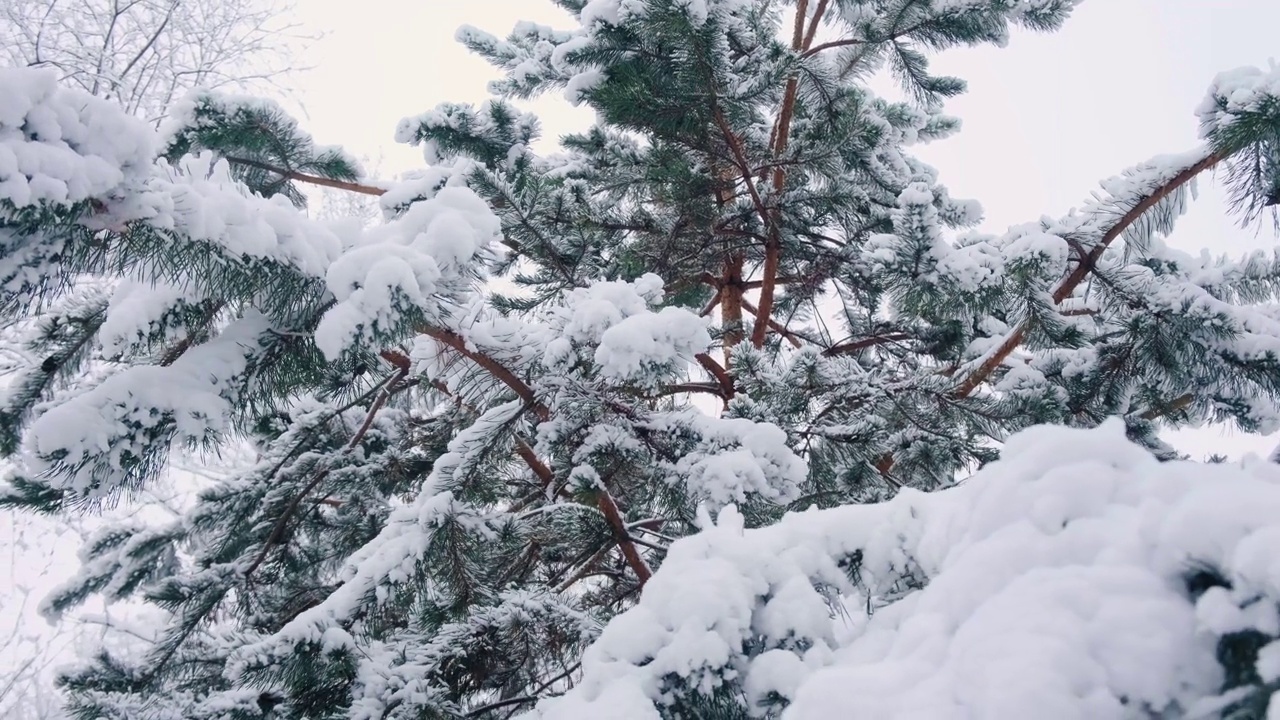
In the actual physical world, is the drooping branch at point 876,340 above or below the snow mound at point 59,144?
above

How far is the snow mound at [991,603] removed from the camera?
660mm

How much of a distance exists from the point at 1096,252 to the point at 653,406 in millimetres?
1754

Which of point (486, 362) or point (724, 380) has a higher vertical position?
point (724, 380)

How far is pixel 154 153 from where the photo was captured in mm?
1206

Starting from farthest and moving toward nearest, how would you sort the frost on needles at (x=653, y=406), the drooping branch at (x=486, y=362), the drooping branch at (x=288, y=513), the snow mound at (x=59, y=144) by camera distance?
the drooping branch at (x=288, y=513) → the drooping branch at (x=486, y=362) → the snow mound at (x=59, y=144) → the frost on needles at (x=653, y=406)

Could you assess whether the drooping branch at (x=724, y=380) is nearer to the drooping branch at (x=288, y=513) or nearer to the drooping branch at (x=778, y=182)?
the drooping branch at (x=778, y=182)

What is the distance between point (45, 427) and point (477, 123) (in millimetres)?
3602

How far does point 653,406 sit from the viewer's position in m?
3.03

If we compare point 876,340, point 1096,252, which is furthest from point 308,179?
point 1096,252

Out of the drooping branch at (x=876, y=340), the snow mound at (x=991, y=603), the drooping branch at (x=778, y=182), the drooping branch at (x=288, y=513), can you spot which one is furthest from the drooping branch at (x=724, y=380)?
the snow mound at (x=991, y=603)

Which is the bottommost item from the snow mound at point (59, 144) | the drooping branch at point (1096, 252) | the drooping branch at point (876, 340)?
the snow mound at point (59, 144)

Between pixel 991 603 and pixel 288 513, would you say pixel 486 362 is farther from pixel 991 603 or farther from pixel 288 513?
pixel 288 513

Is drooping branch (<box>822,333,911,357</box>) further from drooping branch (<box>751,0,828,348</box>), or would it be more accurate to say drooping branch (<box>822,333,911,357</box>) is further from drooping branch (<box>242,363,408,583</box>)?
drooping branch (<box>242,363,408,583</box>)

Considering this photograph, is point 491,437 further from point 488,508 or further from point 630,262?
point 630,262
